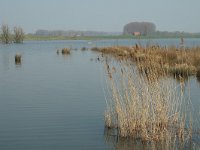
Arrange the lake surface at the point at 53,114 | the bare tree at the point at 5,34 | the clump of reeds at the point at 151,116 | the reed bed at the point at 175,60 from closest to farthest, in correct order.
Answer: the clump of reeds at the point at 151,116
the lake surface at the point at 53,114
the reed bed at the point at 175,60
the bare tree at the point at 5,34

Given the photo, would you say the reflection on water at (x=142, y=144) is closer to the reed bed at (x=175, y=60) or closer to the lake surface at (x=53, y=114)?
the lake surface at (x=53, y=114)

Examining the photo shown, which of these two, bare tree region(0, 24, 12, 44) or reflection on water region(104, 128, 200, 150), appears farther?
bare tree region(0, 24, 12, 44)

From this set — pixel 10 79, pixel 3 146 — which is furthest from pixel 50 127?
pixel 10 79

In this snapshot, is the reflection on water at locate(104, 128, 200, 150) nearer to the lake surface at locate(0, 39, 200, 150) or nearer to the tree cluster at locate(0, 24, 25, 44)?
the lake surface at locate(0, 39, 200, 150)

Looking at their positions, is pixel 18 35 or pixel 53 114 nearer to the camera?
pixel 53 114

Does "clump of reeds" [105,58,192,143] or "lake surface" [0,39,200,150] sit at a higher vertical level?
"clump of reeds" [105,58,192,143]

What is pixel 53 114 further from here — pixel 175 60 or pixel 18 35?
pixel 18 35

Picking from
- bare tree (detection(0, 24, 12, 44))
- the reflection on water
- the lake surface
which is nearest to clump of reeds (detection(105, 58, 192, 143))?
the reflection on water

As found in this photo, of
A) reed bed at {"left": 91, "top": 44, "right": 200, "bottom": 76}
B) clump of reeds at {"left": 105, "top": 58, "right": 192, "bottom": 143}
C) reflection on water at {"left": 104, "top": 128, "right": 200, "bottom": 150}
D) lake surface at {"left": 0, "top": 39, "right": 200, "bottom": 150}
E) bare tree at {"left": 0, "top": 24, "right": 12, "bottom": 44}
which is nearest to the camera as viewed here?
reflection on water at {"left": 104, "top": 128, "right": 200, "bottom": 150}

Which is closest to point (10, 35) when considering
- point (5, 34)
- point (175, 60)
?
point (5, 34)

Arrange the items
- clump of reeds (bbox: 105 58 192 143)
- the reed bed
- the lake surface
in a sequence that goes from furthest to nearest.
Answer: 1. the reed bed
2. the lake surface
3. clump of reeds (bbox: 105 58 192 143)

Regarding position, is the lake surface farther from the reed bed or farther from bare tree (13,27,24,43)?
bare tree (13,27,24,43)

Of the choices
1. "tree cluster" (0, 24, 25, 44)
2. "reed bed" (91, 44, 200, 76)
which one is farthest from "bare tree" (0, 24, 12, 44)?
"reed bed" (91, 44, 200, 76)

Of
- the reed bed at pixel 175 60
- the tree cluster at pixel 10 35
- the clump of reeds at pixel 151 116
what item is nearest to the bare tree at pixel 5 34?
the tree cluster at pixel 10 35
